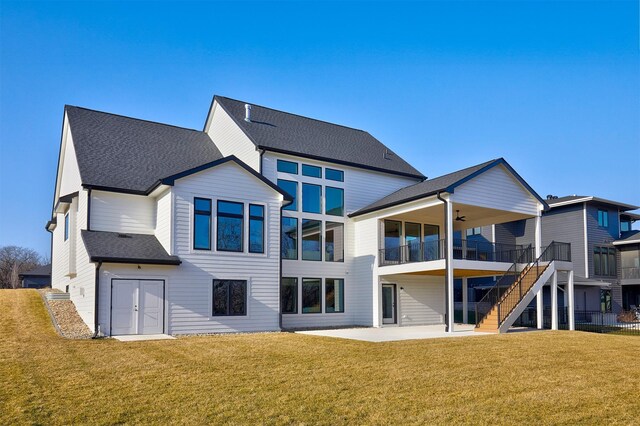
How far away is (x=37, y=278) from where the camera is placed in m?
52.1

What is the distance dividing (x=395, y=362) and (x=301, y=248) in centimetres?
1138

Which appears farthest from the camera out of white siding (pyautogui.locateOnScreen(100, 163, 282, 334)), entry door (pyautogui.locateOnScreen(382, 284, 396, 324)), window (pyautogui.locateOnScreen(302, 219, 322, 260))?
entry door (pyautogui.locateOnScreen(382, 284, 396, 324))

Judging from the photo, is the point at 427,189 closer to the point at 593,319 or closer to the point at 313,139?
the point at 313,139

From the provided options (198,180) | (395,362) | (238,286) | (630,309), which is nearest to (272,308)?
(238,286)

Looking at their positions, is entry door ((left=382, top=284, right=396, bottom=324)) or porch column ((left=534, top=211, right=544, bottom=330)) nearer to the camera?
porch column ((left=534, top=211, right=544, bottom=330))

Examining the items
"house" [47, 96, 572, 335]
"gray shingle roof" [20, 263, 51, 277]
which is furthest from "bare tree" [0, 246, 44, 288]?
"house" [47, 96, 572, 335]

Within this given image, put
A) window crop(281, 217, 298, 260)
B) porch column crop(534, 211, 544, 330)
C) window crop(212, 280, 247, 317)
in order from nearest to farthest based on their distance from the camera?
window crop(212, 280, 247, 317)
porch column crop(534, 211, 544, 330)
window crop(281, 217, 298, 260)

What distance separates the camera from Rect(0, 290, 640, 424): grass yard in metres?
7.73

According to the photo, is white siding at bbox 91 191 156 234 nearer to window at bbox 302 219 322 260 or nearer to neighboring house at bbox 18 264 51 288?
window at bbox 302 219 322 260

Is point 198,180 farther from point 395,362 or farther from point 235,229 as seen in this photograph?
point 395,362

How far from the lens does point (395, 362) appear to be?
11.9 meters

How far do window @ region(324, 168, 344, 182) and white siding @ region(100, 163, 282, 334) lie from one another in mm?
4164

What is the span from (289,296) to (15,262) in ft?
145

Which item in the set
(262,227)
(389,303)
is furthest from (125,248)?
(389,303)
